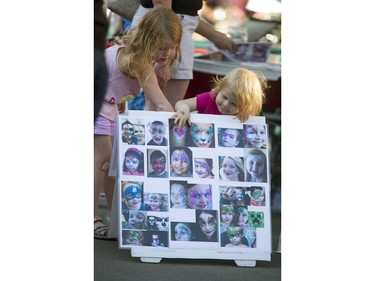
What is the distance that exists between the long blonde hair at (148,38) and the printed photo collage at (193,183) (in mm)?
294

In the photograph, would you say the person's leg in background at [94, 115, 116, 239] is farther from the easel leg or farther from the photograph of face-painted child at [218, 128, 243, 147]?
the photograph of face-painted child at [218, 128, 243, 147]

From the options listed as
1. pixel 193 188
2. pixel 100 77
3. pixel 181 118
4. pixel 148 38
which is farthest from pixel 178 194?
pixel 100 77

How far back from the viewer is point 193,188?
3586 millimetres

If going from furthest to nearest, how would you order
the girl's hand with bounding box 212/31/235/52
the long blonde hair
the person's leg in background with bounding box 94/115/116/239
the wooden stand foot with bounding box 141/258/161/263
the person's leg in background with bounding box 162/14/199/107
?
1. the girl's hand with bounding box 212/31/235/52
2. the person's leg in background with bounding box 162/14/199/107
3. the person's leg in background with bounding box 94/115/116/239
4. the long blonde hair
5. the wooden stand foot with bounding box 141/258/161/263

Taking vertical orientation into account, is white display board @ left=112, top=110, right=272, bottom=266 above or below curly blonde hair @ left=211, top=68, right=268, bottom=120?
below

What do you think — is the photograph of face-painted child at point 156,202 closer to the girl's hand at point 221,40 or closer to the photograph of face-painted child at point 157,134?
the photograph of face-painted child at point 157,134

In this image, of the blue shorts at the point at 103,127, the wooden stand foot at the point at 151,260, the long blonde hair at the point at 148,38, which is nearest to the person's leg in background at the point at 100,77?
the wooden stand foot at the point at 151,260

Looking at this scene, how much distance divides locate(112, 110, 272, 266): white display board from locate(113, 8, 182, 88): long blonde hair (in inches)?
10.7

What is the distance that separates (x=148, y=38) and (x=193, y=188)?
67cm

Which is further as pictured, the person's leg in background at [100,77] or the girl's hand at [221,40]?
the girl's hand at [221,40]

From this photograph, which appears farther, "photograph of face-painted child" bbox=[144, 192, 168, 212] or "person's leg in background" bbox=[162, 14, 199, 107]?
"person's leg in background" bbox=[162, 14, 199, 107]

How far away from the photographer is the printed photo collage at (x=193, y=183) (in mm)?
3543

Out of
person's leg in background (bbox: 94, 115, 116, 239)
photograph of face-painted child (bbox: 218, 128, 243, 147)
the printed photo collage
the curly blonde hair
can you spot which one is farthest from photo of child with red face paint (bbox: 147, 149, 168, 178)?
person's leg in background (bbox: 94, 115, 116, 239)

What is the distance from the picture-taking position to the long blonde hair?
3.80 meters
